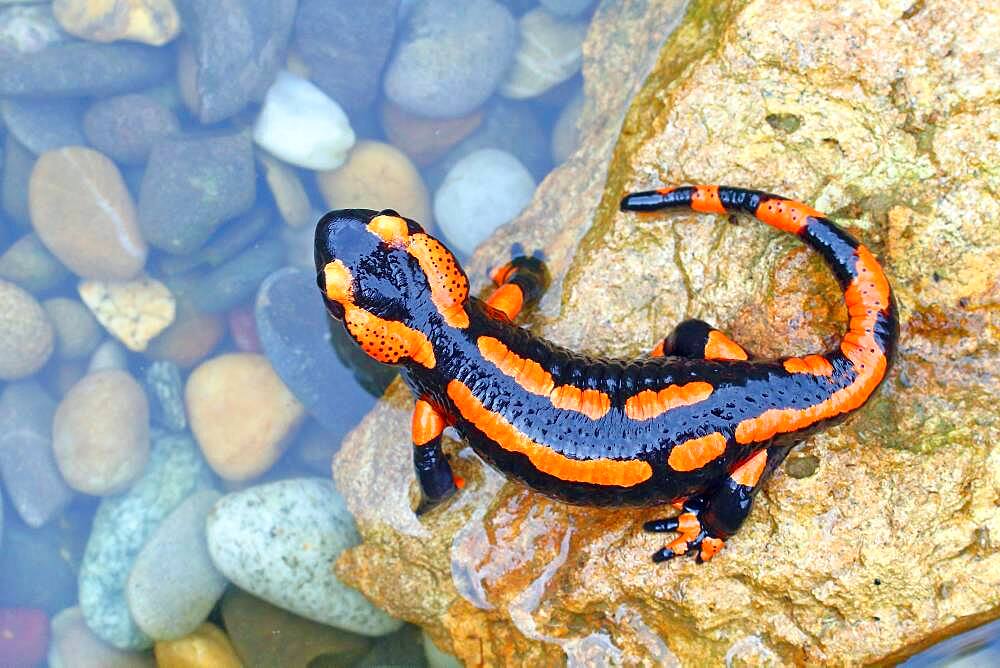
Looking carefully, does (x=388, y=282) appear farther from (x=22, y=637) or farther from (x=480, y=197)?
(x=22, y=637)

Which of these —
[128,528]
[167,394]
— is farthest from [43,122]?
[128,528]

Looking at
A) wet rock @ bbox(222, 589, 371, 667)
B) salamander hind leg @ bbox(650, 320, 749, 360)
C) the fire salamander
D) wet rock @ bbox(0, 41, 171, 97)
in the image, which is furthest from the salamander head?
wet rock @ bbox(0, 41, 171, 97)

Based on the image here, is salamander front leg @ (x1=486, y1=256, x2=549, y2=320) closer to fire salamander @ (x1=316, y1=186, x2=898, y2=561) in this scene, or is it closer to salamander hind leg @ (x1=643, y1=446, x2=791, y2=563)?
fire salamander @ (x1=316, y1=186, x2=898, y2=561)

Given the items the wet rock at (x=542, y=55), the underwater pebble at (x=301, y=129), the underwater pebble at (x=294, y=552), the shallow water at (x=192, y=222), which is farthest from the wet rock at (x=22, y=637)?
the wet rock at (x=542, y=55)

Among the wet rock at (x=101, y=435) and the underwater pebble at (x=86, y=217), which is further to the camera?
the underwater pebble at (x=86, y=217)

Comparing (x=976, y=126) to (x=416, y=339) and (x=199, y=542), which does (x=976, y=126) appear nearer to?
(x=416, y=339)

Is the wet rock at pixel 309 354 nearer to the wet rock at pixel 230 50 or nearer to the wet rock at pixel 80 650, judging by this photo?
the wet rock at pixel 230 50

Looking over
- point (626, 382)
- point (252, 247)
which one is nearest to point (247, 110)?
point (252, 247)
